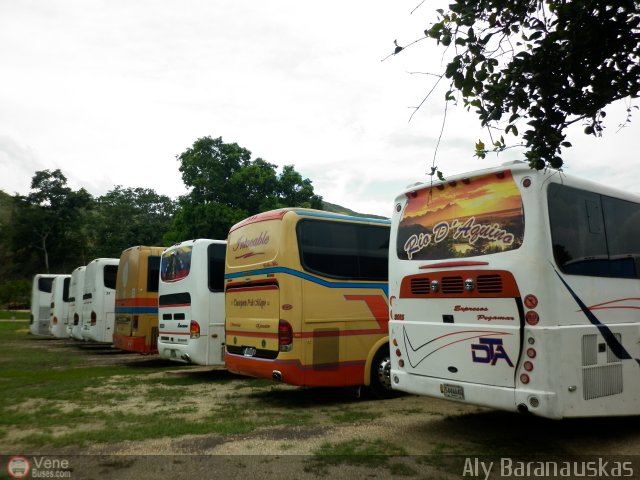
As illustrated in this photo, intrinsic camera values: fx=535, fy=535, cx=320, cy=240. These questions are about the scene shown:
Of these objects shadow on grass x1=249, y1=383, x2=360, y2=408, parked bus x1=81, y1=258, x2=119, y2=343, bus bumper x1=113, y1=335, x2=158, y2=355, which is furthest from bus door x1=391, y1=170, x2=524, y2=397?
parked bus x1=81, y1=258, x2=119, y2=343

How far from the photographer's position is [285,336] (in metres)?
7.90

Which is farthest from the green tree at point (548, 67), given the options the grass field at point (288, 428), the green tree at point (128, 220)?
the green tree at point (128, 220)

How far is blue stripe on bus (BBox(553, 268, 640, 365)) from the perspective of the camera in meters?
5.60

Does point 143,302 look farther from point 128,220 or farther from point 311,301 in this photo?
point 128,220

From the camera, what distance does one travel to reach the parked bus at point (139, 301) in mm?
13172

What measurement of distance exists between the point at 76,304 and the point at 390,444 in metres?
15.3

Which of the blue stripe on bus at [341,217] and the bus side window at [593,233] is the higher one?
the blue stripe on bus at [341,217]

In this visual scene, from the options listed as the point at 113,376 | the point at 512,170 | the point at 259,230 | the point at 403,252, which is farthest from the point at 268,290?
the point at 113,376

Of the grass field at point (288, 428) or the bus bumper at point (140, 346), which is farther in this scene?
the bus bumper at point (140, 346)

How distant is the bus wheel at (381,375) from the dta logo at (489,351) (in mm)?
2945

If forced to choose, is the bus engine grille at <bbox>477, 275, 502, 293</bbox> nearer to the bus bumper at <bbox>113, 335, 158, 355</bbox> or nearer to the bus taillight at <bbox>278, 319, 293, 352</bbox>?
the bus taillight at <bbox>278, 319, 293, 352</bbox>

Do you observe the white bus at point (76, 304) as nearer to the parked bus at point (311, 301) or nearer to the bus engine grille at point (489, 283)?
the parked bus at point (311, 301)

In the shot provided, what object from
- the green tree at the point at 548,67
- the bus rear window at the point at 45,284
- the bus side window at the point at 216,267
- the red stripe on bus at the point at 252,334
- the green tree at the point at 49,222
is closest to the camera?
the green tree at the point at 548,67

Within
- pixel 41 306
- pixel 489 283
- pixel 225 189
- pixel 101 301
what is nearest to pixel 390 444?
pixel 489 283
